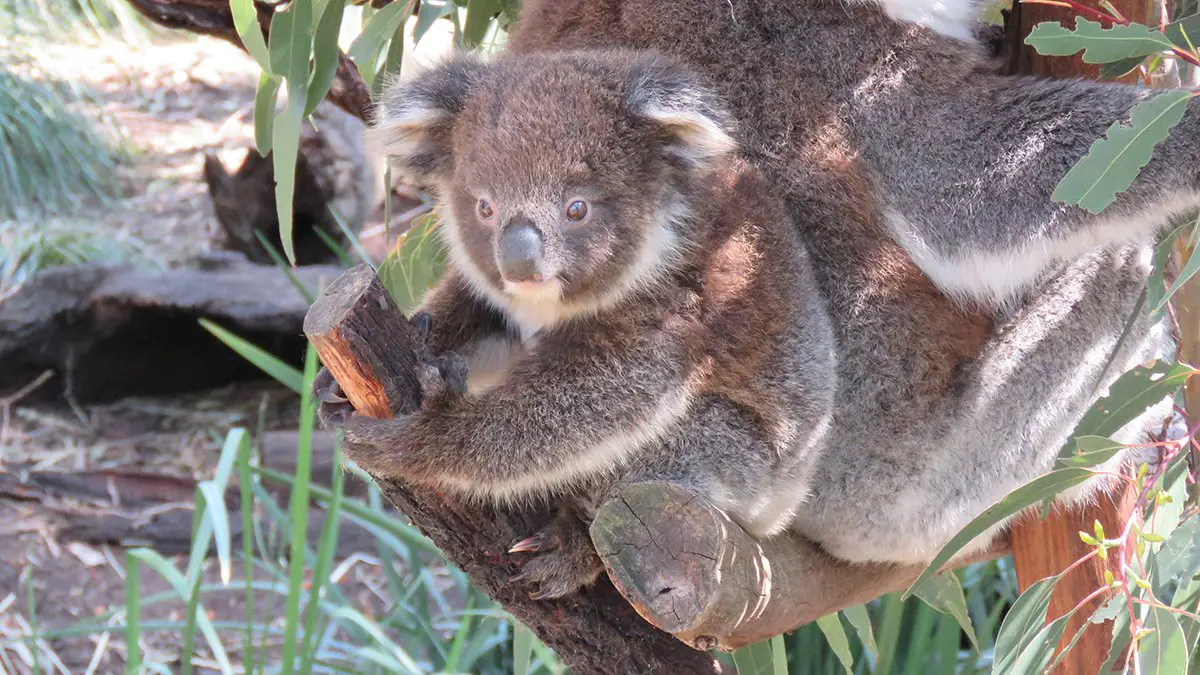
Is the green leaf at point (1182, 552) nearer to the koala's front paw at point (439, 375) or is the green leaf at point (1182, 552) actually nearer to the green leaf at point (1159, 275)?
the green leaf at point (1159, 275)

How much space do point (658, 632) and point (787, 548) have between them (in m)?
0.28

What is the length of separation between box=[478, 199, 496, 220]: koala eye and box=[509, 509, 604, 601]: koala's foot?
509mm

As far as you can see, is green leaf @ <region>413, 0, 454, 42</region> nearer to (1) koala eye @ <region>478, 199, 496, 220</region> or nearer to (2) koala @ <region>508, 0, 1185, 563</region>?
(2) koala @ <region>508, 0, 1185, 563</region>

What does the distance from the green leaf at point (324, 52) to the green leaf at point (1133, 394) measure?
1.46 m

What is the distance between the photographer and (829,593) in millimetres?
2182

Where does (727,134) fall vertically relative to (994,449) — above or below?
above

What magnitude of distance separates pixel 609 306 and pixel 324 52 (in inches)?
31.3

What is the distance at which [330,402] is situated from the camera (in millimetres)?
1902

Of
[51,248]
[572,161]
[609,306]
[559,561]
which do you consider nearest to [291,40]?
[572,161]

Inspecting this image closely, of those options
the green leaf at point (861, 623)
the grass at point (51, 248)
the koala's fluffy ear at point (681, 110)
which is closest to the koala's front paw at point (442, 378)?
the koala's fluffy ear at point (681, 110)

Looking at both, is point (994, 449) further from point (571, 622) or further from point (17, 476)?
point (17, 476)

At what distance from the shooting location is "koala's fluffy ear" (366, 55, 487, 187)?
1.96m

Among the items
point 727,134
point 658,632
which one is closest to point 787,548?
point 658,632

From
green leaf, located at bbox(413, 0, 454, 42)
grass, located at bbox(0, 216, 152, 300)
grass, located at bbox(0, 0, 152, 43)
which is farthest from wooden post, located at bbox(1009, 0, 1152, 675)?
grass, located at bbox(0, 0, 152, 43)
